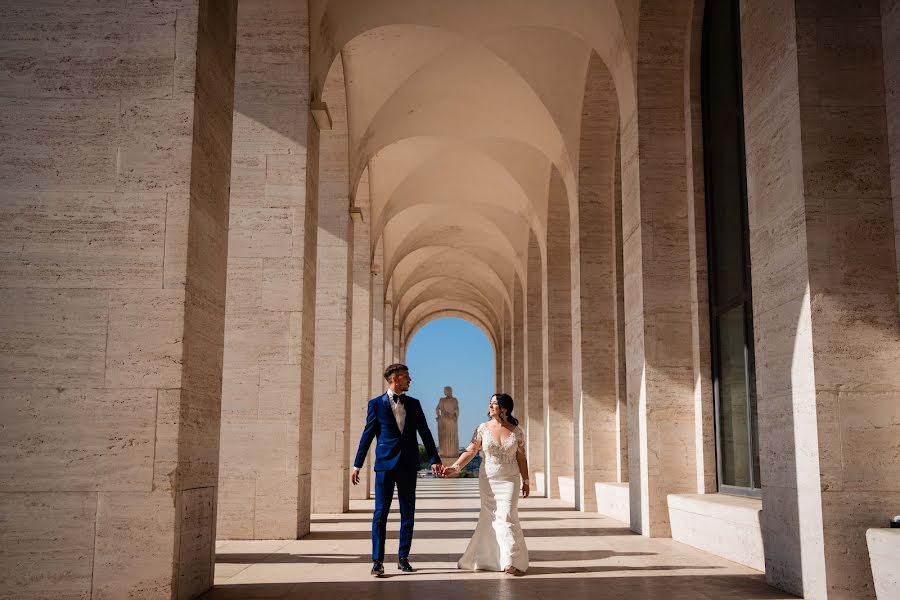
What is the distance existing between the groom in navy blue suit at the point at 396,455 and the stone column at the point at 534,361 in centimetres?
1748

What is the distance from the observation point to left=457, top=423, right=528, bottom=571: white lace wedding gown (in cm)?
797

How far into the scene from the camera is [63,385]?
5.96m

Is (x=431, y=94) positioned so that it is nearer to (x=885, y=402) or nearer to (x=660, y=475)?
(x=660, y=475)

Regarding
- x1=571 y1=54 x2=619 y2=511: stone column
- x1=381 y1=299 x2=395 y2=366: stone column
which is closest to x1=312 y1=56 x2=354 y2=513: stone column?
x1=571 y1=54 x2=619 y2=511: stone column

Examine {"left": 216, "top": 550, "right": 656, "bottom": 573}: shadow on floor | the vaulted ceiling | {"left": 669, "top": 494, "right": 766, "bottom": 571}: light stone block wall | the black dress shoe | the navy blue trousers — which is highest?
the vaulted ceiling

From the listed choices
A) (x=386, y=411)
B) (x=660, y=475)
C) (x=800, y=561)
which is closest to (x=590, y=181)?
(x=660, y=475)

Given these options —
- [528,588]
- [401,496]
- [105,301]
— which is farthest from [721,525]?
[105,301]

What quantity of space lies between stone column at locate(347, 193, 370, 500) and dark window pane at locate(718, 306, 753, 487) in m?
10.3

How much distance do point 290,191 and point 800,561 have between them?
7.65 meters

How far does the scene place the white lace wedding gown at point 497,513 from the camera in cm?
797

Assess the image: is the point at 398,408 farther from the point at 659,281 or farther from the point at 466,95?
the point at 466,95

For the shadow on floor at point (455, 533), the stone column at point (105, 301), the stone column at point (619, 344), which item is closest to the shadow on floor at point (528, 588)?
the stone column at point (105, 301)

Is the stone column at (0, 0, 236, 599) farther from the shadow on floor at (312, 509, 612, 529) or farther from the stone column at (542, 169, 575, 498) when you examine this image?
the stone column at (542, 169, 575, 498)

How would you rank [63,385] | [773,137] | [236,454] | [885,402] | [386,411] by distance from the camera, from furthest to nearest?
[236,454], [386,411], [773,137], [885,402], [63,385]
